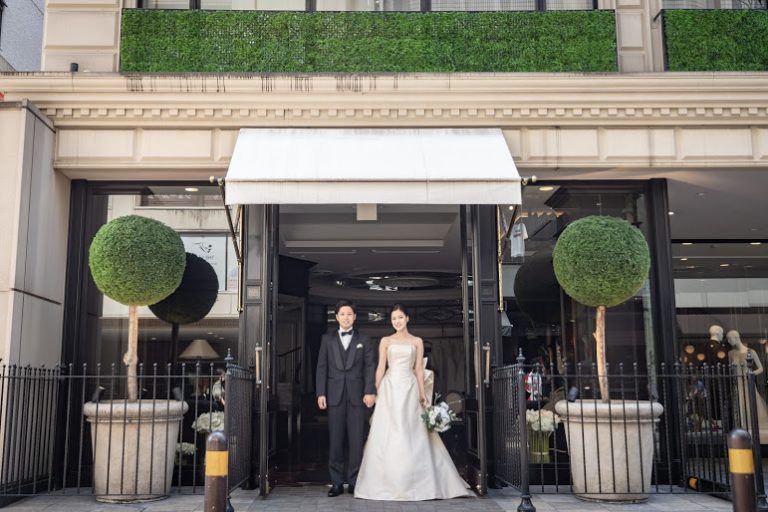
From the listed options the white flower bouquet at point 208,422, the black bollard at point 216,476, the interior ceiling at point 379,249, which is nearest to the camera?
the black bollard at point 216,476

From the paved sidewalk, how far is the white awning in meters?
2.92

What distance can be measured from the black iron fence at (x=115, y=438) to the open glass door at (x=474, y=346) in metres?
2.36

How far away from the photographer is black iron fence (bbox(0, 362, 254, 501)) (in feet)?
24.6

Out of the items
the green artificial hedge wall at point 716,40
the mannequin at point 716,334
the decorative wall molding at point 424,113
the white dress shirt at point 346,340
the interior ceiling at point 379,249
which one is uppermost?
the green artificial hedge wall at point 716,40

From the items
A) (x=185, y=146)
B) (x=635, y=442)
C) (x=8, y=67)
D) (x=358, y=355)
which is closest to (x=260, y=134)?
(x=185, y=146)

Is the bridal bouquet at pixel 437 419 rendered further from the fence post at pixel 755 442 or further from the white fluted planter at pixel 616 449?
the fence post at pixel 755 442

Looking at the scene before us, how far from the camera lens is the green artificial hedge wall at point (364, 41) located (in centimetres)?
915

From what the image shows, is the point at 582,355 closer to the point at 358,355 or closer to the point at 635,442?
the point at 635,442

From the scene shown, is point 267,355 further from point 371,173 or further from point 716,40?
point 716,40

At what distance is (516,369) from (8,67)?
→ 13253 mm

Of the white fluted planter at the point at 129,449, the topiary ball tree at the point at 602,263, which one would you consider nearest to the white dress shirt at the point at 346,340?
the white fluted planter at the point at 129,449

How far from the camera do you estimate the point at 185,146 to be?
9.01 meters

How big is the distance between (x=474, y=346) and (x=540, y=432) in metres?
1.25

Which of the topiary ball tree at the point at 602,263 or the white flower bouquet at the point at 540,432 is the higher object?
the topiary ball tree at the point at 602,263
